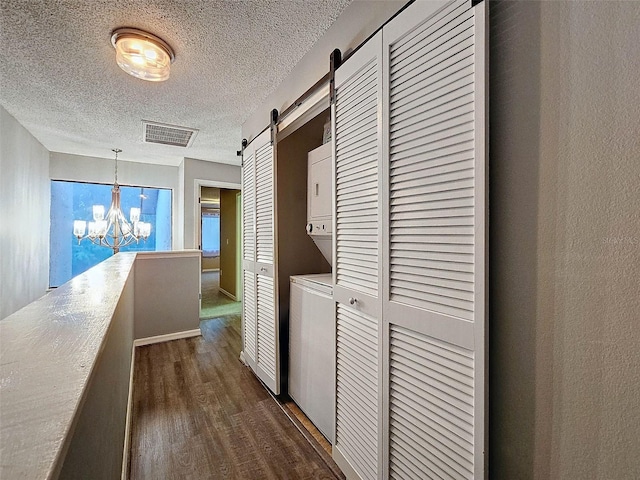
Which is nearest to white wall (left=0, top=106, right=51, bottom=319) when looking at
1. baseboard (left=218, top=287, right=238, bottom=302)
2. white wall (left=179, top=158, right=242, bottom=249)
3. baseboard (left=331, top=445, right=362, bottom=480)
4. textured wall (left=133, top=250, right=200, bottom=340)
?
textured wall (left=133, top=250, right=200, bottom=340)

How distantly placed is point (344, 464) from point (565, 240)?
56.1 inches

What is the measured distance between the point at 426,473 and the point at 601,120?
3.81 ft

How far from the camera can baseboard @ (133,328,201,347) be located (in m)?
3.43

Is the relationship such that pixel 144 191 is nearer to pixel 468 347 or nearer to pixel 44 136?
pixel 44 136

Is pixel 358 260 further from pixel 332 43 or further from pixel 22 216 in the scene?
pixel 22 216

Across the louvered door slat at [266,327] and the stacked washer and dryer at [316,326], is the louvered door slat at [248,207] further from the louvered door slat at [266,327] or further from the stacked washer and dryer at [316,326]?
the stacked washer and dryer at [316,326]

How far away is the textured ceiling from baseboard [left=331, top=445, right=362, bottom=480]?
7.33 ft

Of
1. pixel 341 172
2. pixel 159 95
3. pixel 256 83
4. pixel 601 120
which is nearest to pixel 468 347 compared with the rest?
pixel 601 120

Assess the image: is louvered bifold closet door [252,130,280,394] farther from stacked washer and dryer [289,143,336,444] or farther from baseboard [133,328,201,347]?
baseboard [133,328,201,347]

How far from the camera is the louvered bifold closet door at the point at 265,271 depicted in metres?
2.29

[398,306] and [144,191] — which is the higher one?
[144,191]

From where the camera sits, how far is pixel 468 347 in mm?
922

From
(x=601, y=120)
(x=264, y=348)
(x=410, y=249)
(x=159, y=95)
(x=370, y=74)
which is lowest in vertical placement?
(x=264, y=348)

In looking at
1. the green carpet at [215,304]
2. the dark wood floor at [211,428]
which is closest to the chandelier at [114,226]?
the green carpet at [215,304]
